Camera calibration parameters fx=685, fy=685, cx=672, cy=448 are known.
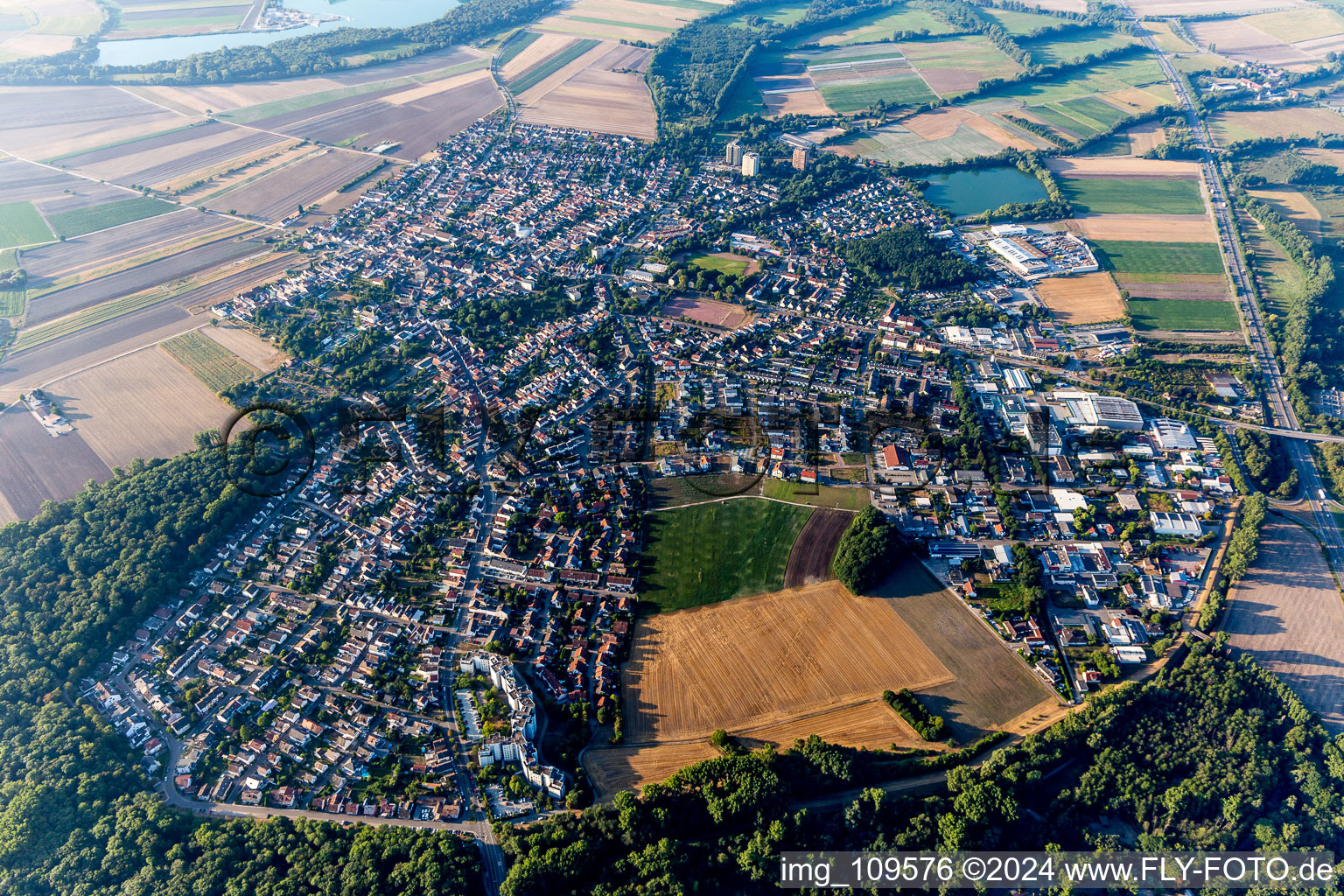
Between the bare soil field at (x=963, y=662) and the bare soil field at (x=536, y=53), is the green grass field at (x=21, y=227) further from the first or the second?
the bare soil field at (x=963, y=662)

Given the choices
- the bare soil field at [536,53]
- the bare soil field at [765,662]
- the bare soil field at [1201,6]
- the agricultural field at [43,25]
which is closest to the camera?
the bare soil field at [765,662]

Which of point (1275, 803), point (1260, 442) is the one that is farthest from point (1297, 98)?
point (1275, 803)

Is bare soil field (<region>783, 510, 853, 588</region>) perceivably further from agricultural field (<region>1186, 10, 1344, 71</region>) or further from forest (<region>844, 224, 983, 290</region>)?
agricultural field (<region>1186, 10, 1344, 71</region>)

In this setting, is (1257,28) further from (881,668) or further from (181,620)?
(181,620)

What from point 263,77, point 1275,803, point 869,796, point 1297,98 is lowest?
point 1275,803

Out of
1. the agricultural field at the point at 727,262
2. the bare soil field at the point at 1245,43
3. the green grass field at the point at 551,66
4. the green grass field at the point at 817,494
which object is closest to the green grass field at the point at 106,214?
the green grass field at the point at 551,66

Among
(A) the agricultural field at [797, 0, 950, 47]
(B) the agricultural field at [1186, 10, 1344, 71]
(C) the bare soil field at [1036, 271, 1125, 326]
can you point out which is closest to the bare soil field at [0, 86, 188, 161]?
(A) the agricultural field at [797, 0, 950, 47]

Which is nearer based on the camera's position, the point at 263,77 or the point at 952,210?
the point at 952,210
